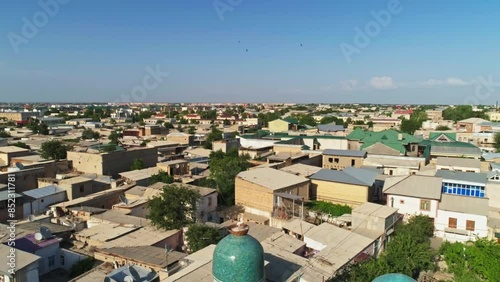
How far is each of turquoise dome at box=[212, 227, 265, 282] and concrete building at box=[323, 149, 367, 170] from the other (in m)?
25.4

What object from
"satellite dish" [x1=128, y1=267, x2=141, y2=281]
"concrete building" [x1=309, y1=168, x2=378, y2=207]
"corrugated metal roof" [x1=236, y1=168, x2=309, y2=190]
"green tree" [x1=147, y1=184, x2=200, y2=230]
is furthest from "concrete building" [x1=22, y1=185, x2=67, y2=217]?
"concrete building" [x1=309, y1=168, x2=378, y2=207]

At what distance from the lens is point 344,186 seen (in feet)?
80.1

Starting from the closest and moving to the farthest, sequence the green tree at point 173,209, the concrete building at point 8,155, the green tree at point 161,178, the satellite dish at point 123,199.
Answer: the green tree at point 173,209 < the satellite dish at point 123,199 < the green tree at point 161,178 < the concrete building at point 8,155

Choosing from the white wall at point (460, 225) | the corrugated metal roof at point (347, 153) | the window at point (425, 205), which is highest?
the corrugated metal roof at point (347, 153)

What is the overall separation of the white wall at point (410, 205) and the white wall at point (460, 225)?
41cm

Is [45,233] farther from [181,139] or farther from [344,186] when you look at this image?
[181,139]

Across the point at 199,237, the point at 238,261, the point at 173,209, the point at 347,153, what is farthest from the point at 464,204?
the point at 238,261

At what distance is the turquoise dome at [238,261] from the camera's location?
7746 millimetres

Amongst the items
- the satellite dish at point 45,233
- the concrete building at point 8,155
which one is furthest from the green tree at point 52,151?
the satellite dish at point 45,233

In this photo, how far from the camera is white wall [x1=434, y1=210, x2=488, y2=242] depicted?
18.5 m

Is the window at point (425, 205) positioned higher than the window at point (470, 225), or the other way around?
the window at point (425, 205)

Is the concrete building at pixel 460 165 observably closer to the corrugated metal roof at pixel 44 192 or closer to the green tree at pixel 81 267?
the green tree at pixel 81 267

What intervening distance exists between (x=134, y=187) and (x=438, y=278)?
18.5 metres

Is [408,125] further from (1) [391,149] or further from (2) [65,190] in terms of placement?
(2) [65,190]
